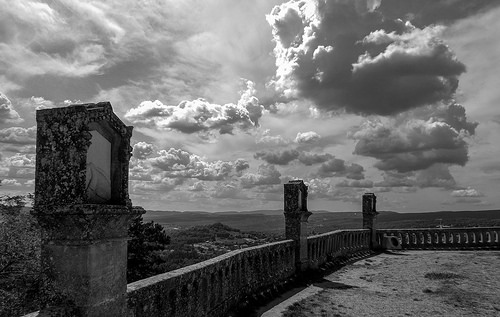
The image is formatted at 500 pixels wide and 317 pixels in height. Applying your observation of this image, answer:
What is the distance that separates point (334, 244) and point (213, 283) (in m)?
9.87

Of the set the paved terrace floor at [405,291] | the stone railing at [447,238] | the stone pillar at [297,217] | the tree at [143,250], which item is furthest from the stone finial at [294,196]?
the stone railing at [447,238]

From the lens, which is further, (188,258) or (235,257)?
(188,258)

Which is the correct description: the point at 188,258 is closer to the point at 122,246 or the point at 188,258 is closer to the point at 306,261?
the point at 306,261

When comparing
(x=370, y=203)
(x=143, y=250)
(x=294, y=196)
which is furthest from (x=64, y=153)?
(x=143, y=250)

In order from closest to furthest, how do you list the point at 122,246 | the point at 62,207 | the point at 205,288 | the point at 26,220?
1. the point at 62,207
2. the point at 122,246
3. the point at 205,288
4. the point at 26,220

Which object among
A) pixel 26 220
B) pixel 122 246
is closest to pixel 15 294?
pixel 26 220

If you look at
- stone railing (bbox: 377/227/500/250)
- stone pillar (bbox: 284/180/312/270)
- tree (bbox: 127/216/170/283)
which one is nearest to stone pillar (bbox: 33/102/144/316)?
stone pillar (bbox: 284/180/312/270)

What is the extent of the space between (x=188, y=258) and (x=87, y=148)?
978 inches

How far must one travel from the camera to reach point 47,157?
11.4 ft

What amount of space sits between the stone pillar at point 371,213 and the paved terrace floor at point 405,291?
14.9 ft

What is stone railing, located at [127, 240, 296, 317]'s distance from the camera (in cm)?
512

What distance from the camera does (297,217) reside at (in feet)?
42.6

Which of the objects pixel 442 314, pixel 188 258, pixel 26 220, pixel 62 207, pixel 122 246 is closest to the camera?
pixel 62 207

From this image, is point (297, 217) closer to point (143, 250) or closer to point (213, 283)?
point (213, 283)
